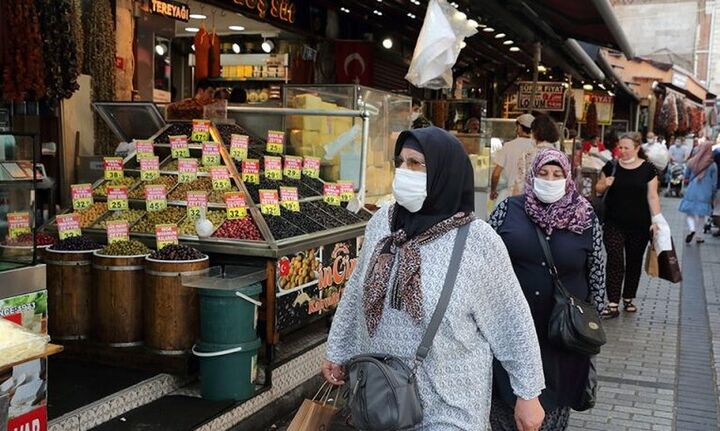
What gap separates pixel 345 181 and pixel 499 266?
13.9ft

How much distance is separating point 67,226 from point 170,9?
430 centimetres

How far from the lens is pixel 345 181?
6.98 metres

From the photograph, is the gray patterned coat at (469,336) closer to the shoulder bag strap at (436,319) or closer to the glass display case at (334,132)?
the shoulder bag strap at (436,319)

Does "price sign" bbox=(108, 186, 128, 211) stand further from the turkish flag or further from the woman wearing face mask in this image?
the turkish flag

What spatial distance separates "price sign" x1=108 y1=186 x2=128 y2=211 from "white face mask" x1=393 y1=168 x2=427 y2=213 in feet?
11.6

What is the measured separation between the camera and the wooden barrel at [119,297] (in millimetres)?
5008

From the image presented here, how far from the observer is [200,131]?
20.1ft

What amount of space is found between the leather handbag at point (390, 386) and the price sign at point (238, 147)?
11.8ft

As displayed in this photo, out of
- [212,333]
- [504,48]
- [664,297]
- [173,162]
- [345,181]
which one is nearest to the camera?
[212,333]

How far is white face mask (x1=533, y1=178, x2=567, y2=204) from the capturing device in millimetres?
3777

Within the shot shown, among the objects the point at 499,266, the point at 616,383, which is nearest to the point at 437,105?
the point at 616,383

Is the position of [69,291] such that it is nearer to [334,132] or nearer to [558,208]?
[334,132]

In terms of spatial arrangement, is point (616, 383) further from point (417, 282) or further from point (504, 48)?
point (504, 48)

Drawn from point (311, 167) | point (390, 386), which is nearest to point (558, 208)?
point (390, 386)
